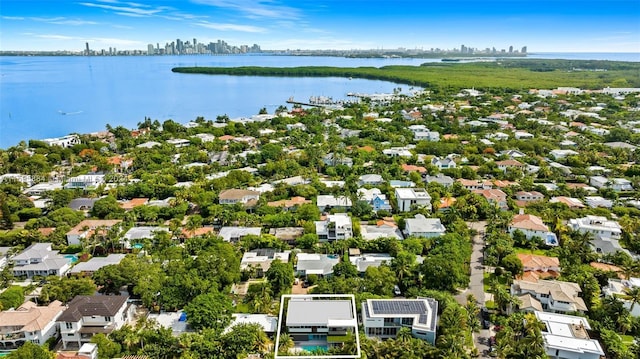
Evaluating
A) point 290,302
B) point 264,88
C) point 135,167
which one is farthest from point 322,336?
point 264,88

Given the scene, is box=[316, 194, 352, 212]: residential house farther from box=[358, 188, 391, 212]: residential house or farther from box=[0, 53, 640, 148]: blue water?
box=[0, 53, 640, 148]: blue water

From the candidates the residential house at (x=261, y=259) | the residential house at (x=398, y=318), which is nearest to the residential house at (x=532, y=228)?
the residential house at (x=398, y=318)

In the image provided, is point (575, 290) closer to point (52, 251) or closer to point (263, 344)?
point (263, 344)

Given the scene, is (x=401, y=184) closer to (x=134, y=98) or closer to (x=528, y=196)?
(x=528, y=196)

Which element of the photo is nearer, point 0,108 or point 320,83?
point 0,108

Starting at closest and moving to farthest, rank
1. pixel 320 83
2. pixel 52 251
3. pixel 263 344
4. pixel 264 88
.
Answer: pixel 263 344
pixel 52 251
pixel 264 88
pixel 320 83

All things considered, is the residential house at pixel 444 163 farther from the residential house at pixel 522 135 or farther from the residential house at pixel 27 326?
the residential house at pixel 27 326

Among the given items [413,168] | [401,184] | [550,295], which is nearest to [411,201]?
[401,184]
